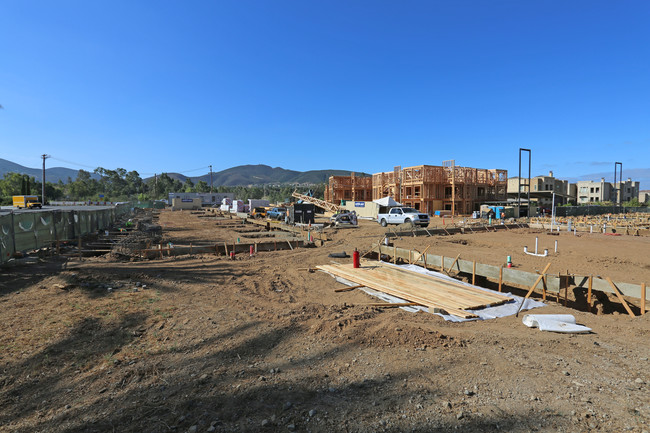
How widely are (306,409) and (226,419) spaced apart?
0.91 meters

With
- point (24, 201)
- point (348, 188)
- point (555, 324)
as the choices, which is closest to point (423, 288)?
point (555, 324)

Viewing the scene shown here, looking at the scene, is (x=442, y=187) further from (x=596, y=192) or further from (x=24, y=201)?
(x=596, y=192)

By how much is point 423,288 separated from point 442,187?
44638mm

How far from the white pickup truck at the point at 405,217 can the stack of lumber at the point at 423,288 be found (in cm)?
1716

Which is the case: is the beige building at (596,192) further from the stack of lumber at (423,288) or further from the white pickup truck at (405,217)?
the stack of lumber at (423,288)

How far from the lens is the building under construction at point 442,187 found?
163 ft

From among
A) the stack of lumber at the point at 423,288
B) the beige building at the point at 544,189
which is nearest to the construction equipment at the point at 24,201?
the stack of lumber at the point at 423,288

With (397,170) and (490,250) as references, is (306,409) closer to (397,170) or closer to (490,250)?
(490,250)

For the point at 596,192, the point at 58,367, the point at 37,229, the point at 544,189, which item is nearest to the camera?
the point at 58,367

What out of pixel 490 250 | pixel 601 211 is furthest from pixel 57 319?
pixel 601 211

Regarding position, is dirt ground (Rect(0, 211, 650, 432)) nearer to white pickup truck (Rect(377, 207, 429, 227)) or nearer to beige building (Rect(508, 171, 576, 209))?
white pickup truck (Rect(377, 207, 429, 227))

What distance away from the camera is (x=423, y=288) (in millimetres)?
9578

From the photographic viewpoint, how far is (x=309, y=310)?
7656 mm

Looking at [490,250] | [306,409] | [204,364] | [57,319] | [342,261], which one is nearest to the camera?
[306,409]
